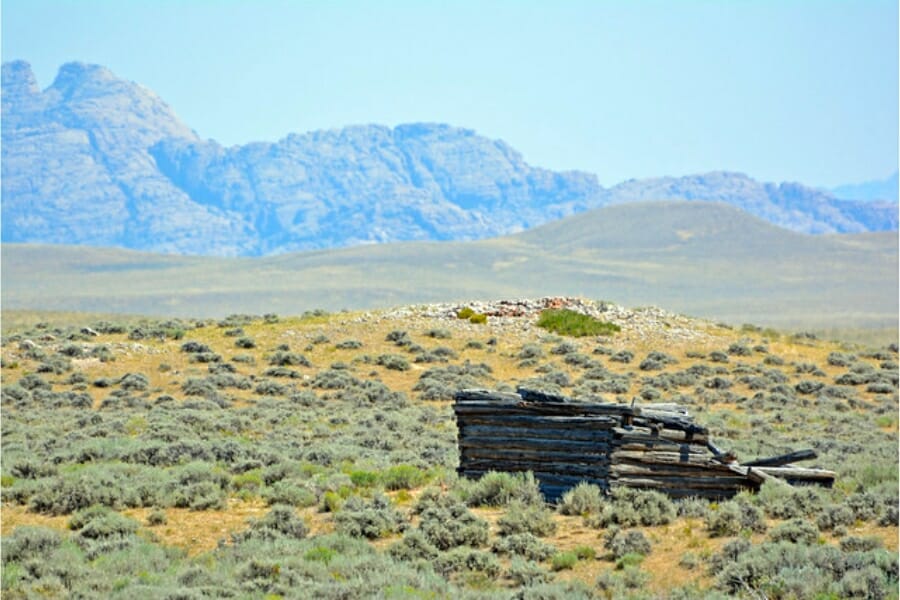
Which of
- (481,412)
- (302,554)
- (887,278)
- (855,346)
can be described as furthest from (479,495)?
(887,278)

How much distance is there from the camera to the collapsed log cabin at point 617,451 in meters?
14.8

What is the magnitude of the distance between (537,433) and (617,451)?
4.11 ft

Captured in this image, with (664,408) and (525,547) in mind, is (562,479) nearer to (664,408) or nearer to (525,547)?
(664,408)

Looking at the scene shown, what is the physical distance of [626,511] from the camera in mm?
13969

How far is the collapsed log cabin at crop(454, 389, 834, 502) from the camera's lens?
1483 centimetres

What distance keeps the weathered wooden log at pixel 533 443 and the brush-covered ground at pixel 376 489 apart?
2.00 feet

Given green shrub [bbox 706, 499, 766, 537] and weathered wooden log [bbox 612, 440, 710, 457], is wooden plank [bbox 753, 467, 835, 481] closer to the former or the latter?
weathered wooden log [bbox 612, 440, 710, 457]

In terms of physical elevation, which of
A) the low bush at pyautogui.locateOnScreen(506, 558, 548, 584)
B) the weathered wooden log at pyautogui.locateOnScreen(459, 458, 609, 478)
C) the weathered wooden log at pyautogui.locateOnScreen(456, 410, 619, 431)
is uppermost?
the weathered wooden log at pyautogui.locateOnScreen(456, 410, 619, 431)

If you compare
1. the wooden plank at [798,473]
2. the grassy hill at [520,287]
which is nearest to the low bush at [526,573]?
the wooden plank at [798,473]

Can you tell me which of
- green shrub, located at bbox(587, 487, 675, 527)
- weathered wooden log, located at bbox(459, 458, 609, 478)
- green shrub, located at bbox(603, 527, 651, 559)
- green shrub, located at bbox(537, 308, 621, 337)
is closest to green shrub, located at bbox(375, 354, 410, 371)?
green shrub, located at bbox(537, 308, 621, 337)

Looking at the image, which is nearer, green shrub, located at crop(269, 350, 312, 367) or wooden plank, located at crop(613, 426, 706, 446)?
wooden plank, located at crop(613, 426, 706, 446)

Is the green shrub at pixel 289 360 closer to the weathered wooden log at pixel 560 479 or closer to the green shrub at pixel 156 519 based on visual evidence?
the weathered wooden log at pixel 560 479

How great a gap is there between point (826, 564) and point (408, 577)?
4693 mm

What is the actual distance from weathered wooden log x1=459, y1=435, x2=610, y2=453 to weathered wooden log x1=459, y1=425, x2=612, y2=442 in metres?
0.05
